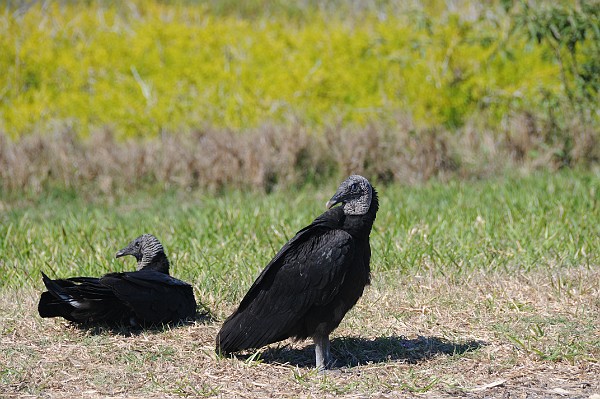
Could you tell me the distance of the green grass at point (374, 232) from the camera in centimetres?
514

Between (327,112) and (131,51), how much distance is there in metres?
3.81

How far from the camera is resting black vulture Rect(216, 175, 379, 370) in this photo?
12.1 ft

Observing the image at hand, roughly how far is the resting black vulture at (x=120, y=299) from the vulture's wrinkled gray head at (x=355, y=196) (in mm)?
1062

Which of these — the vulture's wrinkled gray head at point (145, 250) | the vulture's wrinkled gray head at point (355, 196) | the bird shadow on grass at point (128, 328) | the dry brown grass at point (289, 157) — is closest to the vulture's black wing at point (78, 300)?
the bird shadow on grass at point (128, 328)

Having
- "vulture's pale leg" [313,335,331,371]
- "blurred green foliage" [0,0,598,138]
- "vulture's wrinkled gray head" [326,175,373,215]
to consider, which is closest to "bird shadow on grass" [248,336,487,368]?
"vulture's pale leg" [313,335,331,371]

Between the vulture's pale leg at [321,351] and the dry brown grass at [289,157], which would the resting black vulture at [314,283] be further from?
the dry brown grass at [289,157]

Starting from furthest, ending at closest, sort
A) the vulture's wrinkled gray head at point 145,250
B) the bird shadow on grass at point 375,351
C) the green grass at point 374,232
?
1. the green grass at point 374,232
2. the vulture's wrinkled gray head at point 145,250
3. the bird shadow on grass at point 375,351

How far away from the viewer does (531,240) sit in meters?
5.50

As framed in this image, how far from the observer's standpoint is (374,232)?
595 cm

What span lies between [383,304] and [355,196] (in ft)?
3.40

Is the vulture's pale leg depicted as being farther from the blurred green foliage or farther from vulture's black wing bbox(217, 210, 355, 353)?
the blurred green foliage

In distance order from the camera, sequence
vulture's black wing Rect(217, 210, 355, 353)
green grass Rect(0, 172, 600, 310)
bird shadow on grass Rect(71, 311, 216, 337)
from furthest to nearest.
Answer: green grass Rect(0, 172, 600, 310) → bird shadow on grass Rect(71, 311, 216, 337) → vulture's black wing Rect(217, 210, 355, 353)

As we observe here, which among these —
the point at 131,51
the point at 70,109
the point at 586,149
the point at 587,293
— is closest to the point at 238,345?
the point at 587,293

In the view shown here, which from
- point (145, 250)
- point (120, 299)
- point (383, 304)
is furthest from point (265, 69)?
point (120, 299)
